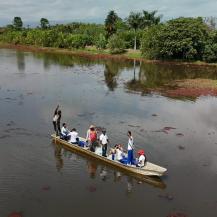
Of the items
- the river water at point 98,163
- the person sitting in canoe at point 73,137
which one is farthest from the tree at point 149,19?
the person sitting in canoe at point 73,137

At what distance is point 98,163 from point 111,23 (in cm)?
8296

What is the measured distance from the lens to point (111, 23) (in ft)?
332

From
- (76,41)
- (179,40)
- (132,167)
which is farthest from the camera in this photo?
Answer: (76,41)

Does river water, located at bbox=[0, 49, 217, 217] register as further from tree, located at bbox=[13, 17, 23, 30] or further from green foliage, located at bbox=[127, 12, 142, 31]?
tree, located at bbox=[13, 17, 23, 30]

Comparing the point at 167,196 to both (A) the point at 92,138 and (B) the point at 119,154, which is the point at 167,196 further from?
(A) the point at 92,138

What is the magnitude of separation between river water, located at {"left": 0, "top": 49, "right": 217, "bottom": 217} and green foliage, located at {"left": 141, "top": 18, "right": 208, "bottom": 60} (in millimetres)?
25740

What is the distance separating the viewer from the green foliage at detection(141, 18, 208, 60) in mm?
72938

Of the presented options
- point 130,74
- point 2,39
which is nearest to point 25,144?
point 130,74

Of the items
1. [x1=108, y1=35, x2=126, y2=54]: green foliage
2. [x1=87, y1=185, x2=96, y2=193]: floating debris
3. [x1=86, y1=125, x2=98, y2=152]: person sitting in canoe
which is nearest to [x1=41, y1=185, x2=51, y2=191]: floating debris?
[x1=87, y1=185, x2=96, y2=193]: floating debris

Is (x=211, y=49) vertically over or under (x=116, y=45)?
over

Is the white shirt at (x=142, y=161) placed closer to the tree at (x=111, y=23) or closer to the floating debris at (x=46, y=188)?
the floating debris at (x=46, y=188)

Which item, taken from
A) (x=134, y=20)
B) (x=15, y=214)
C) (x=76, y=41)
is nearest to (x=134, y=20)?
(x=134, y=20)

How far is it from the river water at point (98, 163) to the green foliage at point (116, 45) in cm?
3694

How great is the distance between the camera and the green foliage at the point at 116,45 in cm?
8600
